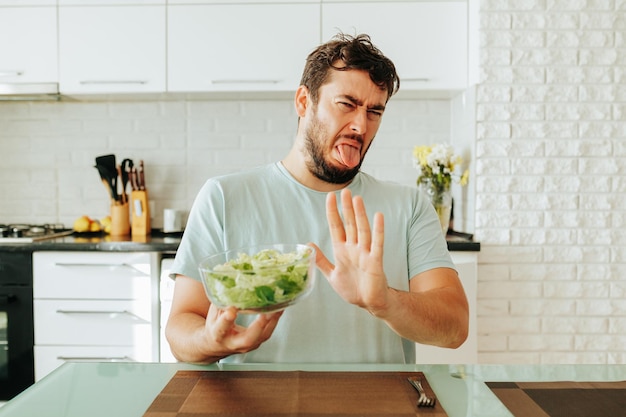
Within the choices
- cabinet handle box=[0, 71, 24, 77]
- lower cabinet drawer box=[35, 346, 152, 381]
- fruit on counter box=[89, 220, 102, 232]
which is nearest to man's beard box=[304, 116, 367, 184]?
lower cabinet drawer box=[35, 346, 152, 381]

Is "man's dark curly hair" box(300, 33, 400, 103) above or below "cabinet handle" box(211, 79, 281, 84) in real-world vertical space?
below

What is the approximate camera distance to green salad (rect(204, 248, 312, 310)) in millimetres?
842

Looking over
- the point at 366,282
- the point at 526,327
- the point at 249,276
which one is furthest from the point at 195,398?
the point at 526,327

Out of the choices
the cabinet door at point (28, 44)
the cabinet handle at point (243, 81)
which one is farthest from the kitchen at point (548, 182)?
the cabinet door at point (28, 44)

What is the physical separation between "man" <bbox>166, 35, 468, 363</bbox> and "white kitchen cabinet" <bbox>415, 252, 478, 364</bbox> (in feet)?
3.57

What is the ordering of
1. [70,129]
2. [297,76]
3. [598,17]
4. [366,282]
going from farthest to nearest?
[70,129]
[297,76]
[598,17]
[366,282]

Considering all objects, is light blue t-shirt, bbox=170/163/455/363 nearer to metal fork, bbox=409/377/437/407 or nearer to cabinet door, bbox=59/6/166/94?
metal fork, bbox=409/377/437/407

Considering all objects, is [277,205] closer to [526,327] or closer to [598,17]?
[526,327]

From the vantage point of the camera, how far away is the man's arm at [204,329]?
0.94 meters

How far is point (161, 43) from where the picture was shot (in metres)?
2.75

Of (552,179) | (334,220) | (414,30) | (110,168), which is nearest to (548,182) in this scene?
(552,179)

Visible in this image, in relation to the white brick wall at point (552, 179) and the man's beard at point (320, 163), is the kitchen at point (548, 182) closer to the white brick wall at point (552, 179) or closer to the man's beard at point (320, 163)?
the white brick wall at point (552, 179)

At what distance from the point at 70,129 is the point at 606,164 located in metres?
2.76

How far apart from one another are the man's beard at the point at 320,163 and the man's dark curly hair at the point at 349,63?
80mm
